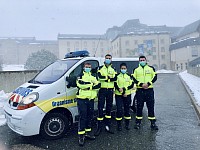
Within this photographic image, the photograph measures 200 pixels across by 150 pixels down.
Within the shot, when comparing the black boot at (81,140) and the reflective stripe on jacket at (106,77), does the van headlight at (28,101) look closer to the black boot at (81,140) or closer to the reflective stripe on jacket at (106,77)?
the black boot at (81,140)

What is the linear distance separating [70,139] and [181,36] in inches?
2696

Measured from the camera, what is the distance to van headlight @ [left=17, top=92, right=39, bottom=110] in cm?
466

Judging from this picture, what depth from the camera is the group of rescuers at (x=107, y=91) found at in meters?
4.84

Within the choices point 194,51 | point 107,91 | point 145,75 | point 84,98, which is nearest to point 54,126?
point 84,98

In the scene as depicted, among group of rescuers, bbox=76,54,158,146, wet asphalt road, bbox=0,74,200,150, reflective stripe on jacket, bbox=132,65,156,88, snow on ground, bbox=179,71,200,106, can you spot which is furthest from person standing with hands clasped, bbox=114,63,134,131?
snow on ground, bbox=179,71,200,106

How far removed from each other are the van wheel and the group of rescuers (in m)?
0.56

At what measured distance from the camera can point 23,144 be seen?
15.8 ft

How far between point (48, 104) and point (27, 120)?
0.59 meters

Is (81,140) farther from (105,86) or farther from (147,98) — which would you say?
(147,98)

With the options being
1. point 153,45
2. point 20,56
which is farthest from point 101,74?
point 20,56

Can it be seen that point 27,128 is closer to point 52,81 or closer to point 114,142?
point 52,81

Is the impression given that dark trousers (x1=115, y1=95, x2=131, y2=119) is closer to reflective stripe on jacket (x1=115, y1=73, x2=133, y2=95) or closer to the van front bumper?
reflective stripe on jacket (x1=115, y1=73, x2=133, y2=95)

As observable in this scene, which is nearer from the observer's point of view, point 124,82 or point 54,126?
point 54,126

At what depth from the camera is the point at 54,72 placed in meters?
5.64
